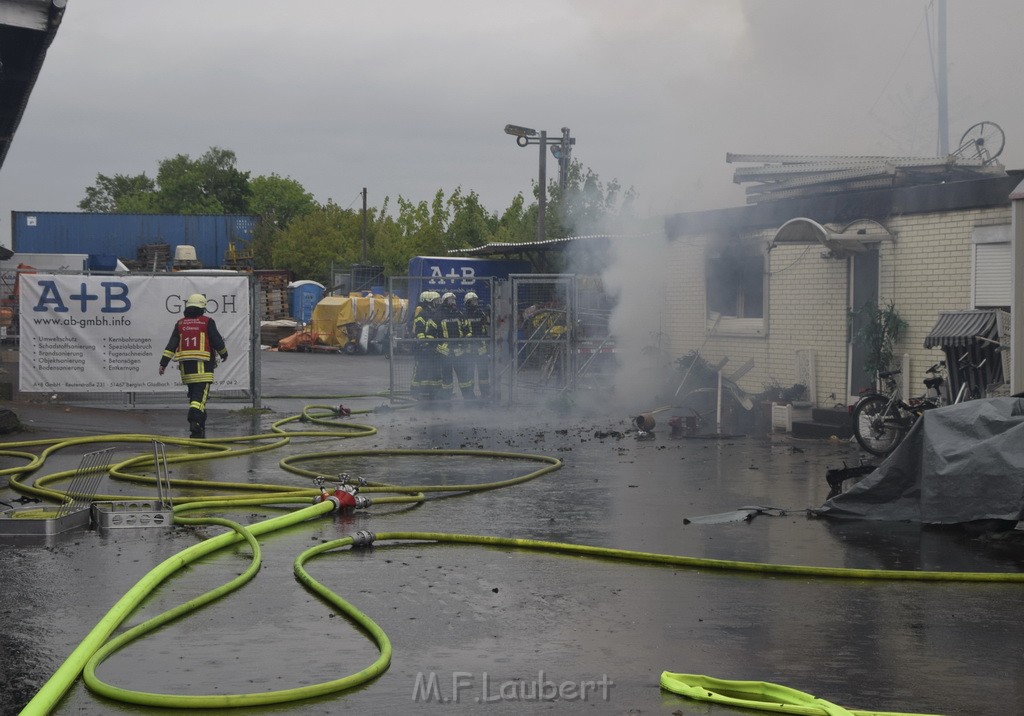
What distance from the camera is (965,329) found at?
12.8m

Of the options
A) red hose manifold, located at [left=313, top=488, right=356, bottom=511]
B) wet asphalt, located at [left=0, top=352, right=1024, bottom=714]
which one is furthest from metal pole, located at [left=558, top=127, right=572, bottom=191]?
red hose manifold, located at [left=313, top=488, right=356, bottom=511]

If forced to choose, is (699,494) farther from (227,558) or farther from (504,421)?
(504,421)

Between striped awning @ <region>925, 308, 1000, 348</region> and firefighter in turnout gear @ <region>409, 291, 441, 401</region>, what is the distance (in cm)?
868

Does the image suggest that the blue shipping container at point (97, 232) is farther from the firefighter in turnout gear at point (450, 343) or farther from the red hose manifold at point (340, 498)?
the red hose manifold at point (340, 498)

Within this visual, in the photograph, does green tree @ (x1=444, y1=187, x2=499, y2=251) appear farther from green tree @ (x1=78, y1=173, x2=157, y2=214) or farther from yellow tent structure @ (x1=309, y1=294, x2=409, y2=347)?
green tree @ (x1=78, y1=173, x2=157, y2=214)

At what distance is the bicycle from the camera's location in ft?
44.3

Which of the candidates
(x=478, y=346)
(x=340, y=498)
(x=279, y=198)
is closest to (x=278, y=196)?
(x=279, y=198)

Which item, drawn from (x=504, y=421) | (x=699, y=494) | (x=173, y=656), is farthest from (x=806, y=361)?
(x=173, y=656)

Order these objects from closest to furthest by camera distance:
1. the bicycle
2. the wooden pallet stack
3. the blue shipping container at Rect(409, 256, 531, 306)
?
the bicycle < the blue shipping container at Rect(409, 256, 531, 306) < the wooden pallet stack

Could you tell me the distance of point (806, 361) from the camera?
699 inches

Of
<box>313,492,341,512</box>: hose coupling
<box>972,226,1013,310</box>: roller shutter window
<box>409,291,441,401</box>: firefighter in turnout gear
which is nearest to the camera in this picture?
<box>313,492,341,512</box>: hose coupling

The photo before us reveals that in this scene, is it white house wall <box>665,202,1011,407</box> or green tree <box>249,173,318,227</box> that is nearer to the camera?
white house wall <box>665,202,1011,407</box>

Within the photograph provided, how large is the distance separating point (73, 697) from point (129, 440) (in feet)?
29.5

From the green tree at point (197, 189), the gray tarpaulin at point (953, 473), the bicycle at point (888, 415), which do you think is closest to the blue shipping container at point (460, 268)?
the bicycle at point (888, 415)
